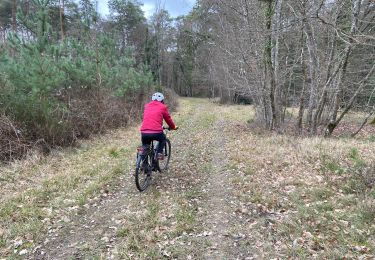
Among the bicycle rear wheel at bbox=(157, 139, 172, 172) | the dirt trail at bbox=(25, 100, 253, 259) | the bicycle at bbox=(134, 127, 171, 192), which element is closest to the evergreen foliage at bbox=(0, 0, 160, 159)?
the dirt trail at bbox=(25, 100, 253, 259)

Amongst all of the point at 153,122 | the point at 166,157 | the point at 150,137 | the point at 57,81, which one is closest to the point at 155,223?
the point at 150,137

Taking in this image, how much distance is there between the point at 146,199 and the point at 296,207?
9.64ft

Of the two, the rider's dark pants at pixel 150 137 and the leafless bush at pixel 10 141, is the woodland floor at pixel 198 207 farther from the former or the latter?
the rider's dark pants at pixel 150 137

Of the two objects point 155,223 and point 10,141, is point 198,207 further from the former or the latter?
point 10,141

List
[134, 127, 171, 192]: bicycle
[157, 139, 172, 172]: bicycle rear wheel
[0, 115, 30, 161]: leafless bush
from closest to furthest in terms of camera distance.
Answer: [134, 127, 171, 192]: bicycle
[157, 139, 172, 172]: bicycle rear wheel
[0, 115, 30, 161]: leafless bush

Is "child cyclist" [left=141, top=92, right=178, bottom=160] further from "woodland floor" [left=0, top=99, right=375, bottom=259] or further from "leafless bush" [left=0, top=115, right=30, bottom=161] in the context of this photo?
"leafless bush" [left=0, top=115, right=30, bottom=161]

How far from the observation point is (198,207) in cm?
561

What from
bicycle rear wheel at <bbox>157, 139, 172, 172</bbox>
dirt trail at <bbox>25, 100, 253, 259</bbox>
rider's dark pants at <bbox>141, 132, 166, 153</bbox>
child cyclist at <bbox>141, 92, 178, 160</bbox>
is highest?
child cyclist at <bbox>141, 92, 178, 160</bbox>

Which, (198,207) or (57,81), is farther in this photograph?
(57,81)

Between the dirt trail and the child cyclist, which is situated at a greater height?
the child cyclist

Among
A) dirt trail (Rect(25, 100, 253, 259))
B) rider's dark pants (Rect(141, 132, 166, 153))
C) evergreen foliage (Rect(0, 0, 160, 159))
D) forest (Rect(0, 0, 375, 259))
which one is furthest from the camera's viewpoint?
evergreen foliage (Rect(0, 0, 160, 159))

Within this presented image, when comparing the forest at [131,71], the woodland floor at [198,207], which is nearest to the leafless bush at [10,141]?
the forest at [131,71]

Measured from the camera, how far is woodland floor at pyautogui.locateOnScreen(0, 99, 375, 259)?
423 centimetres

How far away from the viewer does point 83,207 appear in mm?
5652
